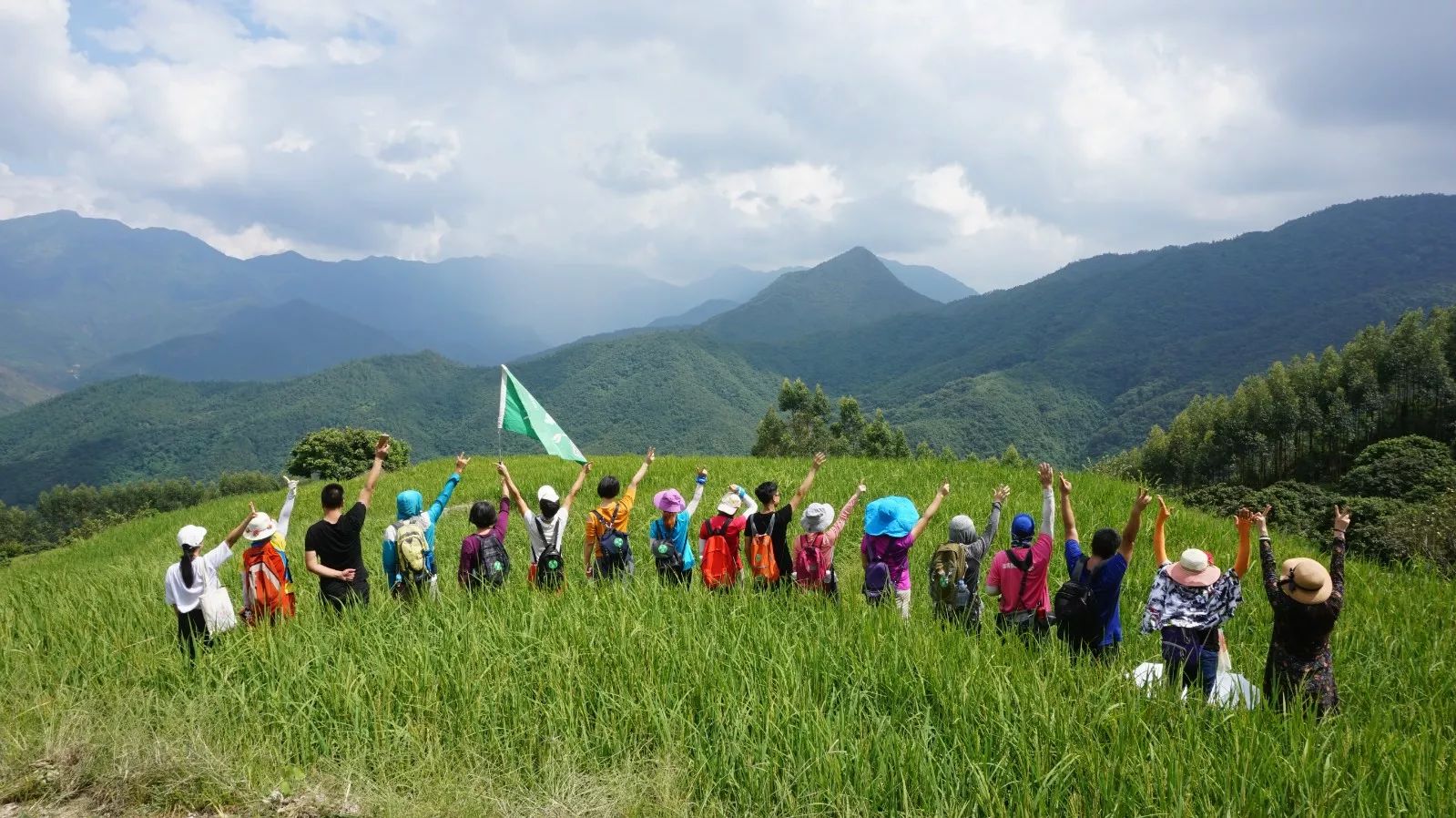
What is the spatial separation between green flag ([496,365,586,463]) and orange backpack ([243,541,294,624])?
97.8 inches

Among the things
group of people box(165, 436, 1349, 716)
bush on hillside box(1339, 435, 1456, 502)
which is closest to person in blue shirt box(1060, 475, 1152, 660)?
group of people box(165, 436, 1349, 716)

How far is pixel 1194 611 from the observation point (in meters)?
4.38

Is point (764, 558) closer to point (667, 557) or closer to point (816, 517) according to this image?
point (816, 517)

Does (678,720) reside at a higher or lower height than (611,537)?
lower

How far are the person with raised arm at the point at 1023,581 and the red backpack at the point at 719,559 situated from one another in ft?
6.82

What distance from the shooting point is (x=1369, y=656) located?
5324mm

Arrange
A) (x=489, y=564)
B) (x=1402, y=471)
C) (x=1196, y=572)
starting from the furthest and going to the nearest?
(x=1402, y=471) < (x=489, y=564) < (x=1196, y=572)

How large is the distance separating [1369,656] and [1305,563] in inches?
100

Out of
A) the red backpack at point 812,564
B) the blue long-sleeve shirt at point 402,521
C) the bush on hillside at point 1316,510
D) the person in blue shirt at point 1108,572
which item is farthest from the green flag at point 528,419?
the bush on hillside at point 1316,510

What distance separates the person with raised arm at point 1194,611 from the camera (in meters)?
4.33

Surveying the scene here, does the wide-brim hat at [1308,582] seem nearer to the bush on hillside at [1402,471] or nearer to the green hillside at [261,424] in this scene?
the bush on hillside at [1402,471]

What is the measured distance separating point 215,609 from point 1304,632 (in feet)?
23.2

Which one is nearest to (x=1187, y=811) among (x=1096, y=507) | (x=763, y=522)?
(x=763, y=522)

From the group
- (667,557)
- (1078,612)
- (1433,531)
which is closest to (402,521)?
(667,557)
